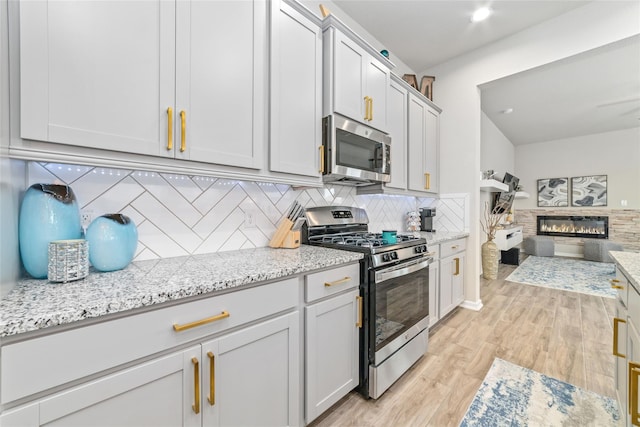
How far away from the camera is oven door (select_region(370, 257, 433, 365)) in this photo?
1650 mm

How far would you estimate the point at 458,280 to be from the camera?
3.02m

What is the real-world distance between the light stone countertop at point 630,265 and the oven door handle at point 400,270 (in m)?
1.04

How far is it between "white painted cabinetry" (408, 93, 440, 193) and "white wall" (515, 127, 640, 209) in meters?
5.78

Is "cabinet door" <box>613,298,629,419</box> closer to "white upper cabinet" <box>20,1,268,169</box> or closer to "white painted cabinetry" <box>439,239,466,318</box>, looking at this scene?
"white painted cabinetry" <box>439,239,466,318</box>

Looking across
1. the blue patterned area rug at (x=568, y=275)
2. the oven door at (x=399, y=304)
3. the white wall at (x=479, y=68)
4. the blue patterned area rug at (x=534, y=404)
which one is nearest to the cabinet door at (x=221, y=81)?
the oven door at (x=399, y=304)

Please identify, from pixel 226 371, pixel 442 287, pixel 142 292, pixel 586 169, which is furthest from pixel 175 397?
pixel 586 169

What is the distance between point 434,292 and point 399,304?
0.88 meters

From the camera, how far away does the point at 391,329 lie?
1782mm

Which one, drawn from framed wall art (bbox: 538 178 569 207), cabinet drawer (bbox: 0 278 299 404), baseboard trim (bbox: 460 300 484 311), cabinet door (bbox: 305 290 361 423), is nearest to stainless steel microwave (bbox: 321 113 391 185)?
cabinet door (bbox: 305 290 361 423)

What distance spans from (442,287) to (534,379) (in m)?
0.94

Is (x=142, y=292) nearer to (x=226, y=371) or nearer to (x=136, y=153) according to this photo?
(x=226, y=371)

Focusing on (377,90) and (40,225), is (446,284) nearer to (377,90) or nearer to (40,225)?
(377,90)

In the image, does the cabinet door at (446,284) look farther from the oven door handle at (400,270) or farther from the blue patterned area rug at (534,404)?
the blue patterned area rug at (534,404)

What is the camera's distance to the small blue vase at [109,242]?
41.3 inches
